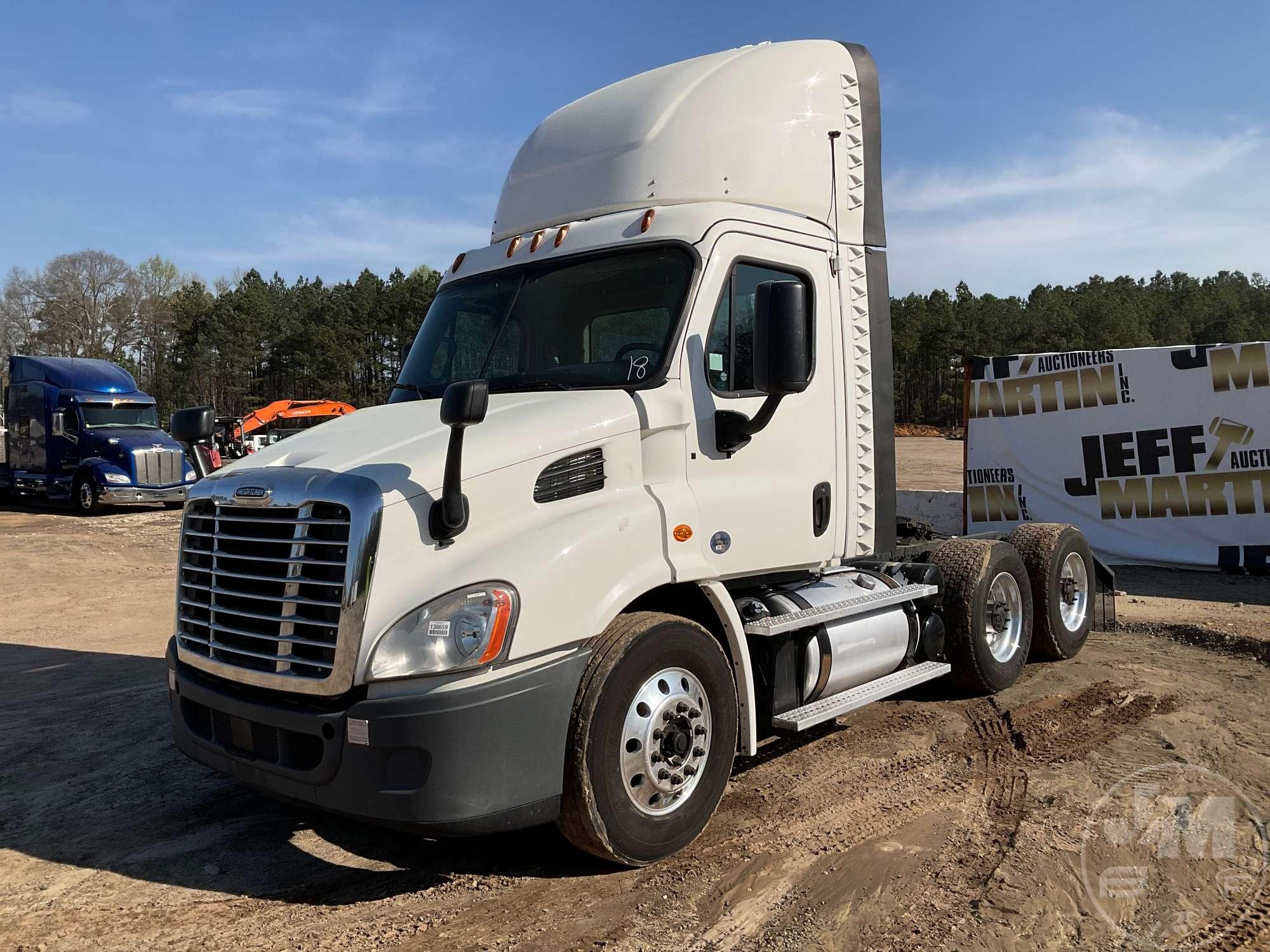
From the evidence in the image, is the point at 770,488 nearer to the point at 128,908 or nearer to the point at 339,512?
the point at 339,512

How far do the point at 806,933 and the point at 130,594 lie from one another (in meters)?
11.2

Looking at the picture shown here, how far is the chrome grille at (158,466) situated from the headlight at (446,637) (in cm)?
2146

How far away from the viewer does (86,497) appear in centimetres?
2220

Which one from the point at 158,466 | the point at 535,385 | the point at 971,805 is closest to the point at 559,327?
the point at 535,385

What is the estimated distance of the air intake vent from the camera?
382 cm

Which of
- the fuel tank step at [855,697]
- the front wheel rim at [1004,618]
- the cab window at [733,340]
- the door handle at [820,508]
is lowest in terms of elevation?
the fuel tank step at [855,697]

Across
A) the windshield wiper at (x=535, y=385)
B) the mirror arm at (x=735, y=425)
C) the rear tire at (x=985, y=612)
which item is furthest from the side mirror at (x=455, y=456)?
the rear tire at (x=985, y=612)

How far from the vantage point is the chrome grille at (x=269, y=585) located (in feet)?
11.3

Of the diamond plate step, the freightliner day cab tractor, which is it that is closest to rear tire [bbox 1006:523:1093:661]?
the freightliner day cab tractor

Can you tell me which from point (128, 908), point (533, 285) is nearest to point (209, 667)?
point (128, 908)

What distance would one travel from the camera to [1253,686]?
6.61 m

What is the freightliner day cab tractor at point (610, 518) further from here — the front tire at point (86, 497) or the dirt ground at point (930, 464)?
the front tire at point (86, 497)

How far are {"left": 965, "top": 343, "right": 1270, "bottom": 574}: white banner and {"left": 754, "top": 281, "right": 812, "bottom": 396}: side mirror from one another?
965 centimetres

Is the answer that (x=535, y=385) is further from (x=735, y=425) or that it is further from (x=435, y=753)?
(x=435, y=753)
